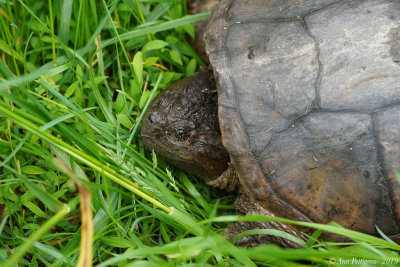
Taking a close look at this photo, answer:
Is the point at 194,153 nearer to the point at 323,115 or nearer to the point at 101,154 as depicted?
the point at 101,154

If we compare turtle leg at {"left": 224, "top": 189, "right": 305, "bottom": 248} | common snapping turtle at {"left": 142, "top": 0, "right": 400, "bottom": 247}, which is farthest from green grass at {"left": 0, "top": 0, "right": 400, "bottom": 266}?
common snapping turtle at {"left": 142, "top": 0, "right": 400, "bottom": 247}

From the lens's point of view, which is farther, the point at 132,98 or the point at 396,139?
the point at 132,98

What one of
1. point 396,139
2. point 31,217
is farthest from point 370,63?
point 31,217

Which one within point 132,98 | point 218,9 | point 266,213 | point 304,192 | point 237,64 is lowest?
point 266,213

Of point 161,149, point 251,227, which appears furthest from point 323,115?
point 161,149

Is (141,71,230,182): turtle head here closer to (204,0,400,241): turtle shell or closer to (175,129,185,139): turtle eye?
(175,129,185,139): turtle eye

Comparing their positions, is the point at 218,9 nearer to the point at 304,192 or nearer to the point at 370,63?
the point at 370,63

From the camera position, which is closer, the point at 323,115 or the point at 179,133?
the point at 323,115
